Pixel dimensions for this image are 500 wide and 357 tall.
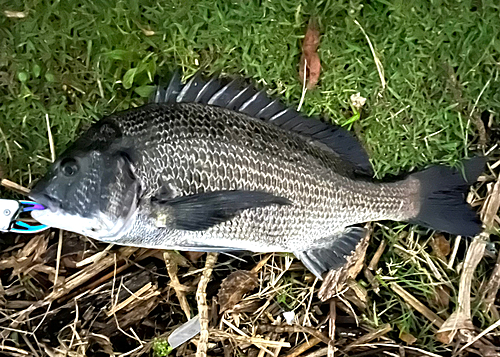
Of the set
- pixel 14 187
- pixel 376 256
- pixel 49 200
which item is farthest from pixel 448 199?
pixel 14 187

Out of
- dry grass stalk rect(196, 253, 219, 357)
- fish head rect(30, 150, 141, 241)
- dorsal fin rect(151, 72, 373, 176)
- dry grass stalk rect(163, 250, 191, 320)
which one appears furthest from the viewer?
dry grass stalk rect(163, 250, 191, 320)

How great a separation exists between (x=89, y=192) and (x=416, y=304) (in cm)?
176

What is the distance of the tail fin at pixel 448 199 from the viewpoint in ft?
8.16

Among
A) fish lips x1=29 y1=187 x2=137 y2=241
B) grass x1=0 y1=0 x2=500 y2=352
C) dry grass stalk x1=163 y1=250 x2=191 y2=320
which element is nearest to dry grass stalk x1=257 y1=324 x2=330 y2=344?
grass x1=0 y1=0 x2=500 y2=352

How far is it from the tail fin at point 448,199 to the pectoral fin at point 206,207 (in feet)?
2.96

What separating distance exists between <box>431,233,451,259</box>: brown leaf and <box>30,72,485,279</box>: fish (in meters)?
0.15

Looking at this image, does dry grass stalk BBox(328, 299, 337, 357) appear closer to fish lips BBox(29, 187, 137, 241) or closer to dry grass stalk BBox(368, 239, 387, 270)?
dry grass stalk BBox(368, 239, 387, 270)

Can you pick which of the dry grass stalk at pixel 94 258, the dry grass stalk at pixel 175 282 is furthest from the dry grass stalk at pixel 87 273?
the dry grass stalk at pixel 175 282

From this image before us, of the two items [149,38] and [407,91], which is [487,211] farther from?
[149,38]

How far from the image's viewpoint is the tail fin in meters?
2.49

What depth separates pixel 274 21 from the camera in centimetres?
256

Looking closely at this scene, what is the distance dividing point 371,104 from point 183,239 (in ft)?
3.93

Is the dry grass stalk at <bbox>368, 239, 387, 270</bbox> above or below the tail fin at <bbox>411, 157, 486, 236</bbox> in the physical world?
below

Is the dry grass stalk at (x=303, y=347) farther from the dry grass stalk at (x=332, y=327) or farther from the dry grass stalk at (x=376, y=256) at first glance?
the dry grass stalk at (x=376, y=256)
